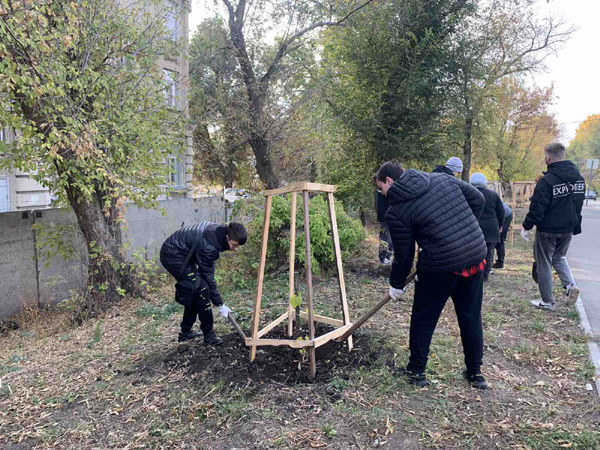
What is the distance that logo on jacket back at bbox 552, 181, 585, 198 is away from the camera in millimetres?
5199

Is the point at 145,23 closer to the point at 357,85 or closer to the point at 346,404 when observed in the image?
the point at 357,85

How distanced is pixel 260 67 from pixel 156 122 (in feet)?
29.6

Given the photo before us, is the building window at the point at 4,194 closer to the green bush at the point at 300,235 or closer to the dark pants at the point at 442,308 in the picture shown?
the green bush at the point at 300,235

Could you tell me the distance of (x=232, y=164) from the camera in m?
21.5

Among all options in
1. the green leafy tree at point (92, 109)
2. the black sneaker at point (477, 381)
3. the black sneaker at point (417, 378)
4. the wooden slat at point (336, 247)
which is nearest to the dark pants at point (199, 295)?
the wooden slat at point (336, 247)

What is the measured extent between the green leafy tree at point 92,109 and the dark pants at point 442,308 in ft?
12.3

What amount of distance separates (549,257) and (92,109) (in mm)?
6048

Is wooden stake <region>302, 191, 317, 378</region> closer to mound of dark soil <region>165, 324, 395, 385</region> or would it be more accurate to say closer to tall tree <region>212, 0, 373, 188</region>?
mound of dark soil <region>165, 324, 395, 385</region>

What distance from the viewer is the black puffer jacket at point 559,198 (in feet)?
17.1

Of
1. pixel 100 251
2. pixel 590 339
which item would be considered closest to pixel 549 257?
pixel 590 339

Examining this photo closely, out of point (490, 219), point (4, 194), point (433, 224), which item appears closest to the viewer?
point (433, 224)

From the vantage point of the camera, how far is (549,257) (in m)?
5.48

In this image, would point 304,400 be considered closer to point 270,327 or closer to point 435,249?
point 270,327

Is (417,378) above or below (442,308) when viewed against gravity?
below
